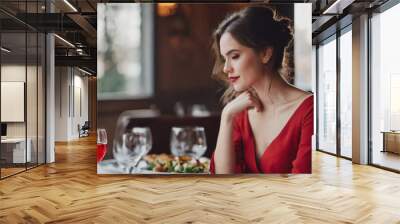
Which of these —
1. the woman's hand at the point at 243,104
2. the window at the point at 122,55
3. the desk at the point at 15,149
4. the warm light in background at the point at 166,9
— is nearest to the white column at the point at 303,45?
the woman's hand at the point at 243,104

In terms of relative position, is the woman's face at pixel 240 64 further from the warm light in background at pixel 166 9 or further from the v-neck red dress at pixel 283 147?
the warm light in background at pixel 166 9

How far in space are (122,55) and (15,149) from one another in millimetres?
2614

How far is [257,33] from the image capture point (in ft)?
19.0

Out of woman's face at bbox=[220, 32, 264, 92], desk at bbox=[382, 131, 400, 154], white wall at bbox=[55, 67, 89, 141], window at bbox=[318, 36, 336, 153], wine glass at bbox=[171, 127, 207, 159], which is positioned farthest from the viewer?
white wall at bbox=[55, 67, 89, 141]

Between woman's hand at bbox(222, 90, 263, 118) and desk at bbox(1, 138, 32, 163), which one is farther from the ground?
woman's hand at bbox(222, 90, 263, 118)

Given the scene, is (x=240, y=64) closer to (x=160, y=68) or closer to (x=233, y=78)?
(x=233, y=78)

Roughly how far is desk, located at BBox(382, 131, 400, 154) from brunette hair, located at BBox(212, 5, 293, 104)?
2.70 metres

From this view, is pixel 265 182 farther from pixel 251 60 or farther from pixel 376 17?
pixel 376 17

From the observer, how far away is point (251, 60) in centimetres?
571

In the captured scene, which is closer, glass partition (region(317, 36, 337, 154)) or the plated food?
the plated food

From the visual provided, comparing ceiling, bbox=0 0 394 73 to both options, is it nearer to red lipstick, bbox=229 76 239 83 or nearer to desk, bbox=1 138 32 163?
desk, bbox=1 138 32 163

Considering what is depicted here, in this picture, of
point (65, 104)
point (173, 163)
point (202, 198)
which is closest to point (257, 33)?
point (173, 163)

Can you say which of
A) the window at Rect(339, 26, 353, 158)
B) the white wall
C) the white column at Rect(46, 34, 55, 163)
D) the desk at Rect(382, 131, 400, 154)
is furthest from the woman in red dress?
the white wall

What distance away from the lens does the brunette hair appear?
576cm
